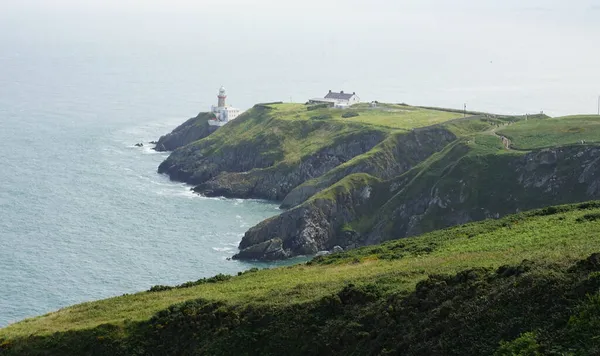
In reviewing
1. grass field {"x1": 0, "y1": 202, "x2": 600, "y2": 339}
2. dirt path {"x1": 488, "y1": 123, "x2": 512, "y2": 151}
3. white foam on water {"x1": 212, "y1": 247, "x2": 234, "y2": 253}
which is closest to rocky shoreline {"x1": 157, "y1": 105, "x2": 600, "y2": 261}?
white foam on water {"x1": 212, "y1": 247, "x2": 234, "y2": 253}

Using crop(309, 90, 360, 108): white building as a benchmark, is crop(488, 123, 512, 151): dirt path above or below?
below

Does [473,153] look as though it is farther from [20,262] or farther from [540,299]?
Result: [540,299]

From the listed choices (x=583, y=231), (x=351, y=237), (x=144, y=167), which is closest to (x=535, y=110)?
(x=144, y=167)

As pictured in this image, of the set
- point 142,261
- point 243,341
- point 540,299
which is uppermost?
point 540,299

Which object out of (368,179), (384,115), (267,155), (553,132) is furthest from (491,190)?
(384,115)

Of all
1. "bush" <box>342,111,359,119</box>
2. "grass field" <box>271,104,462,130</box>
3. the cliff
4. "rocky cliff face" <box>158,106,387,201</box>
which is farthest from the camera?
"bush" <box>342,111,359,119</box>

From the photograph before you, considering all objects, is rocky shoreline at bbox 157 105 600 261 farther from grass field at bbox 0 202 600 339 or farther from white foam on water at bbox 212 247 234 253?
grass field at bbox 0 202 600 339

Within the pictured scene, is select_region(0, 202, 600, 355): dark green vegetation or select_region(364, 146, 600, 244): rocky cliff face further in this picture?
select_region(364, 146, 600, 244): rocky cliff face

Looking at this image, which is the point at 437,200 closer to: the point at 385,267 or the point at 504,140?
the point at 504,140
